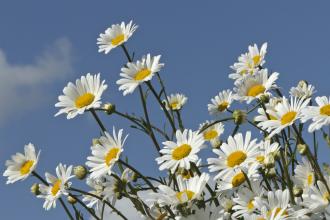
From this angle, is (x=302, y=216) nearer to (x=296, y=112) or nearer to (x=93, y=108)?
(x=296, y=112)

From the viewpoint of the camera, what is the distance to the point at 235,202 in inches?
109

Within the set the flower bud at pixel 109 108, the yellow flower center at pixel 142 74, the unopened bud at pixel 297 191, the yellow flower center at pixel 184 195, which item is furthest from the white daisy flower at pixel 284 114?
the flower bud at pixel 109 108

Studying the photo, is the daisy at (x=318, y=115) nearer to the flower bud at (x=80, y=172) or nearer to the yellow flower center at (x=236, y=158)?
the yellow flower center at (x=236, y=158)

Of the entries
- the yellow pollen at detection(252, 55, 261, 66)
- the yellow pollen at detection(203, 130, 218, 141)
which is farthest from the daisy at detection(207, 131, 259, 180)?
the yellow pollen at detection(252, 55, 261, 66)

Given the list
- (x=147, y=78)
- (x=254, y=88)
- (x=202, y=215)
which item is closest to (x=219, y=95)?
(x=254, y=88)

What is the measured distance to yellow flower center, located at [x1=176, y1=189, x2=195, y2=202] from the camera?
2613 mm

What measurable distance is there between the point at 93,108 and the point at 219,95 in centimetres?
107

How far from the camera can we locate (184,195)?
2.61m

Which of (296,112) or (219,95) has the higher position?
(219,95)

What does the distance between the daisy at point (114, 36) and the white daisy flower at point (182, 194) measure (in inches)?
35.4

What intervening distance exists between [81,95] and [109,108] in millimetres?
140

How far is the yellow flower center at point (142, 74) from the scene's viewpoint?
3004mm

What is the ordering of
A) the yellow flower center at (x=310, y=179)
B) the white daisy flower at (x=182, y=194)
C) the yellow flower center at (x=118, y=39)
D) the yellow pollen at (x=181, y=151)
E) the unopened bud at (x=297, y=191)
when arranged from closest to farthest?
the white daisy flower at (x=182, y=194), the yellow pollen at (x=181, y=151), the unopened bud at (x=297, y=191), the yellow flower center at (x=310, y=179), the yellow flower center at (x=118, y=39)

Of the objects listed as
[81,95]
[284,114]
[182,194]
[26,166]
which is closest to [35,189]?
[26,166]
